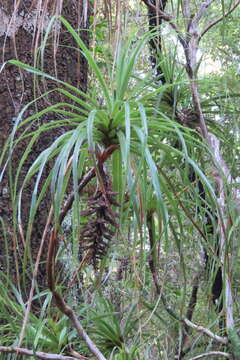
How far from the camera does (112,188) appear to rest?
71cm

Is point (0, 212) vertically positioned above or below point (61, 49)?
below

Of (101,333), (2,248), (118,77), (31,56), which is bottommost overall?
(101,333)

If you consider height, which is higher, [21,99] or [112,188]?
[21,99]

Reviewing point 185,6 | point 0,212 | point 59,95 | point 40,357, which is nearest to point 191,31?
point 185,6

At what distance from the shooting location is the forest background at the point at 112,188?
0.62m

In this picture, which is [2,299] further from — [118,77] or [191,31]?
[191,31]

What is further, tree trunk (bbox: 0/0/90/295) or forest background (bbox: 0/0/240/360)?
tree trunk (bbox: 0/0/90/295)

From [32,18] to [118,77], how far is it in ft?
1.65

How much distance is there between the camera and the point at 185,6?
95 centimetres

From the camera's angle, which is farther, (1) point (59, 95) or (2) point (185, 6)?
(1) point (59, 95)

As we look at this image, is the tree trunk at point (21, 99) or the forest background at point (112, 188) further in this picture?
the tree trunk at point (21, 99)

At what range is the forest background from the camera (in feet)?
2.03

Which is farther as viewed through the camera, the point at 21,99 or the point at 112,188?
the point at 21,99

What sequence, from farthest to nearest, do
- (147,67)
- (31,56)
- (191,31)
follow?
1. (147,67)
2. (31,56)
3. (191,31)
